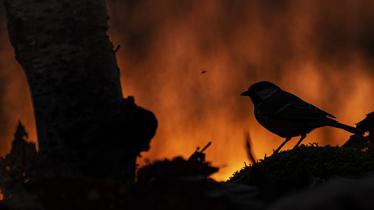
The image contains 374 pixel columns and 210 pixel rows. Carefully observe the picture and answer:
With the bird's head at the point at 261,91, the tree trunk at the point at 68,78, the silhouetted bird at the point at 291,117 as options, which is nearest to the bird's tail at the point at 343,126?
the silhouetted bird at the point at 291,117

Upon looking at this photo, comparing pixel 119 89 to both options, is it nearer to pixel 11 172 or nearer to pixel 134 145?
pixel 134 145

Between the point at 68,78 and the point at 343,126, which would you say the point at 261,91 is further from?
the point at 68,78

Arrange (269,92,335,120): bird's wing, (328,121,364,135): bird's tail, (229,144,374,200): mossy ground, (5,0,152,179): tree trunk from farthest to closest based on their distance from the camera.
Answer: (269,92,335,120): bird's wing
(328,121,364,135): bird's tail
(229,144,374,200): mossy ground
(5,0,152,179): tree trunk

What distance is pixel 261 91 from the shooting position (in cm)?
872

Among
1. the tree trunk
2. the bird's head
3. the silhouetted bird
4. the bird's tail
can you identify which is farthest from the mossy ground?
the bird's head

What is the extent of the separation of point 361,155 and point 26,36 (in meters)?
3.60

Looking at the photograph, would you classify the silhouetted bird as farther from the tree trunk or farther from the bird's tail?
the tree trunk

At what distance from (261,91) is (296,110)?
32.5 inches

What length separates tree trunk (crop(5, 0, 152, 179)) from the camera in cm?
328

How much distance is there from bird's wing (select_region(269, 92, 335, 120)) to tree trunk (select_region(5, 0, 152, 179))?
4729 mm

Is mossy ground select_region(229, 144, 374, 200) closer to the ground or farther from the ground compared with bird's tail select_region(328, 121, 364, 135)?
closer to the ground

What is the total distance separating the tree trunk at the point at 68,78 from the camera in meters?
3.28

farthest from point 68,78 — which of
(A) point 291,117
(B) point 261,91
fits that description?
(B) point 261,91

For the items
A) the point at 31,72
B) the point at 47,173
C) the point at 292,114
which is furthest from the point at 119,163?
the point at 292,114
